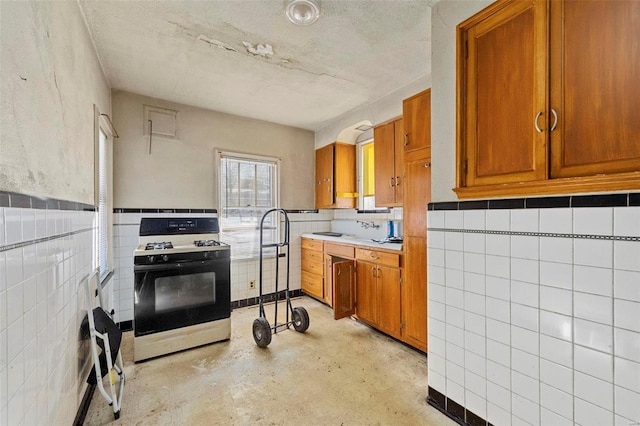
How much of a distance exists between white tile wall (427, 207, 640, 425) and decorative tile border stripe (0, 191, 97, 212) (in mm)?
1938

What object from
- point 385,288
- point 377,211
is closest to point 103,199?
point 385,288

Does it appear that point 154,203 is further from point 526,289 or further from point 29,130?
point 526,289

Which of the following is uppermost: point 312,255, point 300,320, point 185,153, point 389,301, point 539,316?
point 185,153

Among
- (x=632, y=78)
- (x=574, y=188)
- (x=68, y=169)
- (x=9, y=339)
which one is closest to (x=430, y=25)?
(x=632, y=78)

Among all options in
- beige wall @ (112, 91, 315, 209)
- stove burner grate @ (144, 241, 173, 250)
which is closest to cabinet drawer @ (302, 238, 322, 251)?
beige wall @ (112, 91, 315, 209)

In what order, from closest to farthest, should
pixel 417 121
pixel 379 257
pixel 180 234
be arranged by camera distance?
pixel 417 121, pixel 379 257, pixel 180 234

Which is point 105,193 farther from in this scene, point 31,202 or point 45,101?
point 31,202

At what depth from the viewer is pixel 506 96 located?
1.41 meters

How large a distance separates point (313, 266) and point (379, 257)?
132 cm

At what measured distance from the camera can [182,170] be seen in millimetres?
3229

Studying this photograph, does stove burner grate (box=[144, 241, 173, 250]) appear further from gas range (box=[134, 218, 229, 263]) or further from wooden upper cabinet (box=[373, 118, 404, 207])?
wooden upper cabinet (box=[373, 118, 404, 207])

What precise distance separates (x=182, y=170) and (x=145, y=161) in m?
A: 0.37

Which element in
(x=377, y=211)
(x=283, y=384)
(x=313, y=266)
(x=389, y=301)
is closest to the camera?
(x=283, y=384)

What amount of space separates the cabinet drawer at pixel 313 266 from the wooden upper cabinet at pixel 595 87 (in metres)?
2.78
